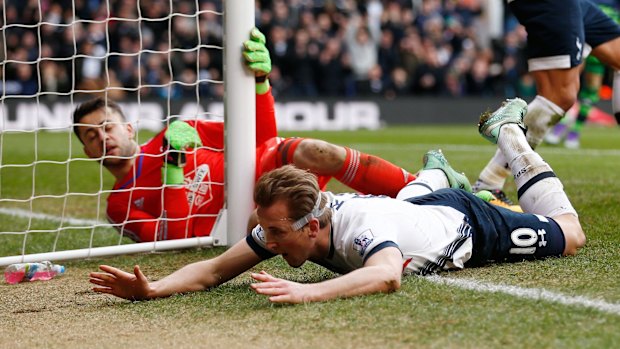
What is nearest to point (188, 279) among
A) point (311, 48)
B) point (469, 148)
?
point (469, 148)

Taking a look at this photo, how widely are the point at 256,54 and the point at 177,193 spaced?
0.93 m

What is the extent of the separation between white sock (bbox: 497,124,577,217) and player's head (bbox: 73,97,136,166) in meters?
2.20

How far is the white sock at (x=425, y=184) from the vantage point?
493 cm

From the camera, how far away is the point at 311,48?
66.6 ft

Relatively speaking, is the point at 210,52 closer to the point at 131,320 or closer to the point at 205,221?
the point at 205,221

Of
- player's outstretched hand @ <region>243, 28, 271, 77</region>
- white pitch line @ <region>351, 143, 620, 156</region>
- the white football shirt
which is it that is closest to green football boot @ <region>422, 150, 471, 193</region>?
the white football shirt

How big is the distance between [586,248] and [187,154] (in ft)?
7.79

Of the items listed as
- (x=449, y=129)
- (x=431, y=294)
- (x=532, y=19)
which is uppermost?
(x=532, y=19)

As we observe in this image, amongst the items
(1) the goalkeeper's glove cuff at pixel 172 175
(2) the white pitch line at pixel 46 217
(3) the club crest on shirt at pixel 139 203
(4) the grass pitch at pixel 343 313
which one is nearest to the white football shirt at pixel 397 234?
(4) the grass pitch at pixel 343 313

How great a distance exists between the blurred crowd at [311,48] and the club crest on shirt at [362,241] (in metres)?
12.1

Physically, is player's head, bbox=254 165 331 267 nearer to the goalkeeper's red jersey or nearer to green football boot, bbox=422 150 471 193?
green football boot, bbox=422 150 471 193

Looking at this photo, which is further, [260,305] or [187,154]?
[187,154]

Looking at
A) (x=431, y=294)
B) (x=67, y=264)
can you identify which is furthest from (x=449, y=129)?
(x=431, y=294)

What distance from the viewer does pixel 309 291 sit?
146 inches
